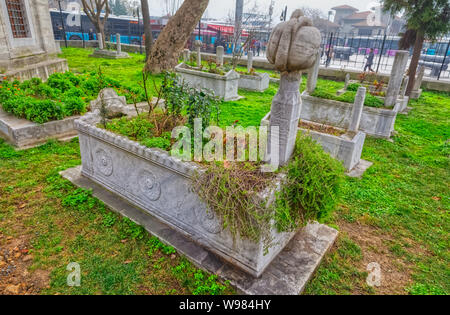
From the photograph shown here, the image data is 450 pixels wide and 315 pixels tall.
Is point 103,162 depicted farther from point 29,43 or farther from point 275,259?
point 29,43

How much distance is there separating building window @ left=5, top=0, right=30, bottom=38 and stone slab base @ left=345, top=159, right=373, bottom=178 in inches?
455

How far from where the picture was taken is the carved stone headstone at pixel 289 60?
7.91 feet

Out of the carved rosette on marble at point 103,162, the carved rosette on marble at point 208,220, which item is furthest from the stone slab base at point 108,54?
the carved rosette on marble at point 208,220

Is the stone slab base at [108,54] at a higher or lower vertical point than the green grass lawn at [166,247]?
higher

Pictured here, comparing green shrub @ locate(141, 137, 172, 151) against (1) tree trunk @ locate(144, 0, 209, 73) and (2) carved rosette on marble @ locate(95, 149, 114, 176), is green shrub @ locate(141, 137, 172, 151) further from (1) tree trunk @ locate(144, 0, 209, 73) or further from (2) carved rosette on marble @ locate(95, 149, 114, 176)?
(1) tree trunk @ locate(144, 0, 209, 73)

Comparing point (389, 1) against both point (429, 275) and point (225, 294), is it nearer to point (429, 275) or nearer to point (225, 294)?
point (429, 275)

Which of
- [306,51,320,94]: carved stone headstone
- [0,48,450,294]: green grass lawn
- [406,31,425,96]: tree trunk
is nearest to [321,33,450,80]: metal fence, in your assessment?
[406,31,425,96]: tree trunk

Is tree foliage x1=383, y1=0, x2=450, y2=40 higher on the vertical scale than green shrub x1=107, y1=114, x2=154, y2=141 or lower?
higher

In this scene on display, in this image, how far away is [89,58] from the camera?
16031mm

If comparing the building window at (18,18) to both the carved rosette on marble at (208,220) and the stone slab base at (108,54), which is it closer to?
the stone slab base at (108,54)

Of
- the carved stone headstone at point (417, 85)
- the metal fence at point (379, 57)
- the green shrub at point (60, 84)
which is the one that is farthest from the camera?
the metal fence at point (379, 57)

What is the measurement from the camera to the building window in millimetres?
9617

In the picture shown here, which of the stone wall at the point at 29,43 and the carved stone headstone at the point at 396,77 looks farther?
the stone wall at the point at 29,43

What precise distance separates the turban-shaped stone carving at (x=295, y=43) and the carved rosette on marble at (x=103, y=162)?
2867 mm
